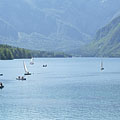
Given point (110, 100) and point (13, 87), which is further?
point (13, 87)

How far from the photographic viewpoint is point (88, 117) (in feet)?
361

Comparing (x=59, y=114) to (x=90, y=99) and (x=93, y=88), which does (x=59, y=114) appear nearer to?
(x=90, y=99)

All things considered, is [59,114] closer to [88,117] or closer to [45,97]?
[88,117]

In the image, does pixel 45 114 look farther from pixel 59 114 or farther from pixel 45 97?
pixel 45 97

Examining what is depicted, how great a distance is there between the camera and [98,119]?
353 ft

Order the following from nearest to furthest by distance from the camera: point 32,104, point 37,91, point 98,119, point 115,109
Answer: point 98,119
point 115,109
point 32,104
point 37,91

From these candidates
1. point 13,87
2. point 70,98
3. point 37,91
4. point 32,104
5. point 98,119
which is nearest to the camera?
point 98,119

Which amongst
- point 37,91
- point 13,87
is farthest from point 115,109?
point 13,87

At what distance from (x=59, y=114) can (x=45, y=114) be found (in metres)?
3.47

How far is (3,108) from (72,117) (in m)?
22.2

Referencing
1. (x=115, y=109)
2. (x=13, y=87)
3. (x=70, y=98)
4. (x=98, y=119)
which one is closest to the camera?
(x=98, y=119)

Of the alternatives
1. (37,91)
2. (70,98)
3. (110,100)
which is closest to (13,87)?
(37,91)

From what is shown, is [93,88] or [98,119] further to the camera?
[93,88]

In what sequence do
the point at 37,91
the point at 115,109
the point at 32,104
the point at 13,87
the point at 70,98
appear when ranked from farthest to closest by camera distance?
the point at 13,87 → the point at 37,91 → the point at 70,98 → the point at 32,104 → the point at 115,109
